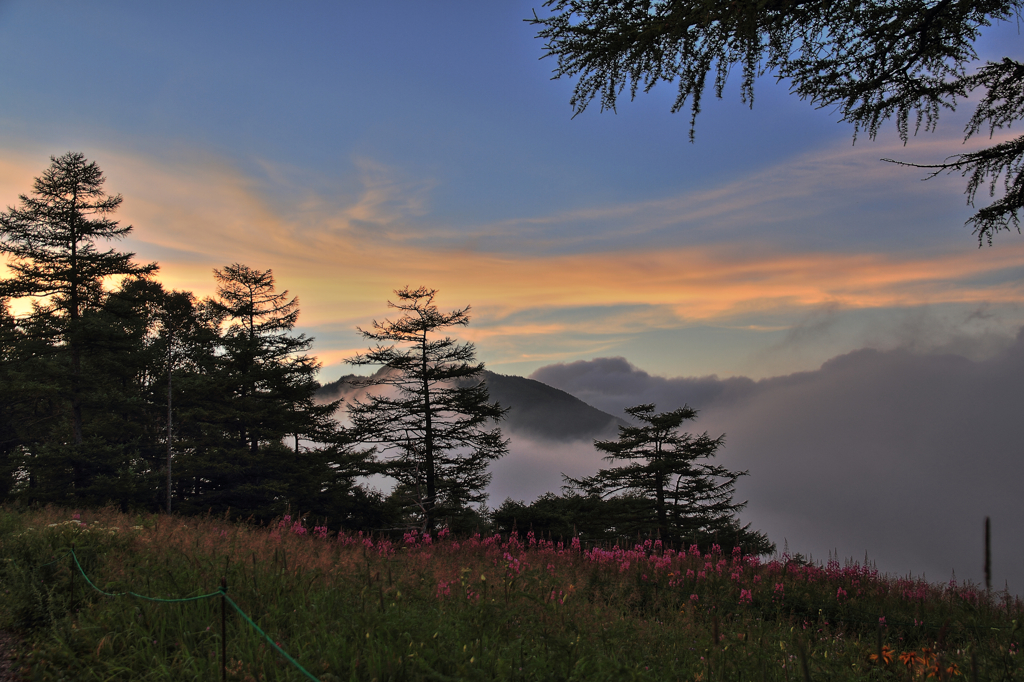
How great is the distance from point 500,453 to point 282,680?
74.2ft

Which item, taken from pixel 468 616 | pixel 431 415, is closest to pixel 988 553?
pixel 468 616

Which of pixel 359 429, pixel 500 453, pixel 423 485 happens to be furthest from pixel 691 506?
pixel 359 429

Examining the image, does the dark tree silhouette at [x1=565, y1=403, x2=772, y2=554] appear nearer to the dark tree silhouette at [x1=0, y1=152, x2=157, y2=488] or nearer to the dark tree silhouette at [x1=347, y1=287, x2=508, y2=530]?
the dark tree silhouette at [x1=347, y1=287, x2=508, y2=530]

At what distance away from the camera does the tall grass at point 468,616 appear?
4023 millimetres

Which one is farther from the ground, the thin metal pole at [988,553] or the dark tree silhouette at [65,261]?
the dark tree silhouette at [65,261]

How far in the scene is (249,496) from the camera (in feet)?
86.5

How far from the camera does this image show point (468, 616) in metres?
4.70

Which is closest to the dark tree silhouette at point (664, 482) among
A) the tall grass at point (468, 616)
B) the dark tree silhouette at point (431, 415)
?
the dark tree silhouette at point (431, 415)

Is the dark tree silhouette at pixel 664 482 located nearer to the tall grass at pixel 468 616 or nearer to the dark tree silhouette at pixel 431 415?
the dark tree silhouette at pixel 431 415

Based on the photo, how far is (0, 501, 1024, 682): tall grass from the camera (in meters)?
4.02

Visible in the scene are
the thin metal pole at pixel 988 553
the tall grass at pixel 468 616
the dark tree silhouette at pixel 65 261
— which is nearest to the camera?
the thin metal pole at pixel 988 553

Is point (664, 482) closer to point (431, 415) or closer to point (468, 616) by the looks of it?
point (431, 415)


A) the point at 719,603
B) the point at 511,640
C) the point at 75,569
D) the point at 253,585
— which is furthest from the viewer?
the point at 719,603

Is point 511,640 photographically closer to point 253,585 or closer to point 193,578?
point 253,585
